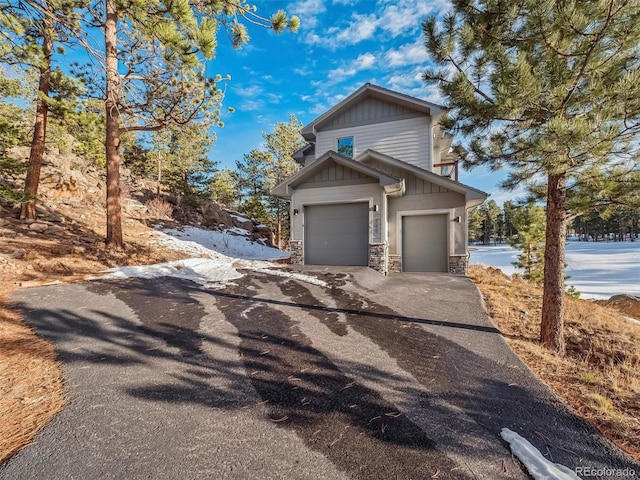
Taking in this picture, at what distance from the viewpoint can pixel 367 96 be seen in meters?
12.0

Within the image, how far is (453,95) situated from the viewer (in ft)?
14.3

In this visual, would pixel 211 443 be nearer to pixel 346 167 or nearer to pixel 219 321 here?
pixel 219 321

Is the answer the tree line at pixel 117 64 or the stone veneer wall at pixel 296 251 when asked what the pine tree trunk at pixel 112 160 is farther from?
the stone veneer wall at pixel 296 251

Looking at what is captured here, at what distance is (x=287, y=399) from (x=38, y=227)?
39.7 ft

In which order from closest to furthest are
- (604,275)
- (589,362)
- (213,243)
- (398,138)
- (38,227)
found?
(589,362) < (38,227) < (398,138) < (213,243) < (604,275)

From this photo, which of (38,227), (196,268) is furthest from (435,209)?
(38,227)

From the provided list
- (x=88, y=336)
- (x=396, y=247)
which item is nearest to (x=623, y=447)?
(x=88, y=336)

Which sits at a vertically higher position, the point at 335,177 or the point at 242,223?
the point at 335,177

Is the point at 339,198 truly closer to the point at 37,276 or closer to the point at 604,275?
the point at 37,276

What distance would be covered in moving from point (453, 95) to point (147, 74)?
805cm

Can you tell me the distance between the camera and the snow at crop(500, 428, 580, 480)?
184 centimetres

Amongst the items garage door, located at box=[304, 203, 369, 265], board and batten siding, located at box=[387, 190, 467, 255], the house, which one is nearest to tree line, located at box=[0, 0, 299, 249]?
the house

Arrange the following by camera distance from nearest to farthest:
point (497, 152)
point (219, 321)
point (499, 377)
→ point (499, 377)
point (497, 152)
point (219, 321)

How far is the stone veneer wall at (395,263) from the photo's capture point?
1025 centimetres
